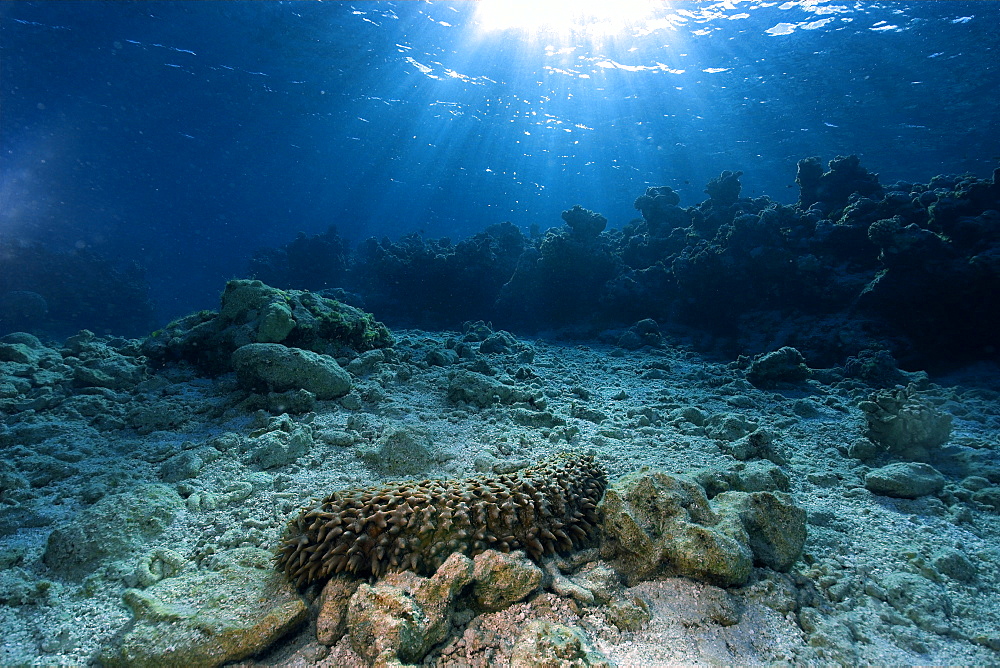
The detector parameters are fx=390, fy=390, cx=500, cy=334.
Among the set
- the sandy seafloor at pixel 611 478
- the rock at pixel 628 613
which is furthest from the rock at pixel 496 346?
the rock at pixel 628 613

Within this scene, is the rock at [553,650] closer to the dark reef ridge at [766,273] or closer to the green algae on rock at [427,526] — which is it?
the green algae on rock at [427,526]

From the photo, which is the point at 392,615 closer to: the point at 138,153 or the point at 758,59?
the point at 758,59

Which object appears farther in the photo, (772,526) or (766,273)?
(766,273)

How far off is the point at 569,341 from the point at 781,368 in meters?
6.68

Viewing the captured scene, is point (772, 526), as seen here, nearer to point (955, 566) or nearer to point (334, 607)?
point (955, 566)

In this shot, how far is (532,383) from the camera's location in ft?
25.8

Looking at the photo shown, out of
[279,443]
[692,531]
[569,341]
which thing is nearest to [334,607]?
[692,531]

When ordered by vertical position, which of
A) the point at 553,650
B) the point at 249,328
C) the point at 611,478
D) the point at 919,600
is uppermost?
the point at 919,600

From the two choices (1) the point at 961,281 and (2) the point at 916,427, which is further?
(1) the point at 961,281

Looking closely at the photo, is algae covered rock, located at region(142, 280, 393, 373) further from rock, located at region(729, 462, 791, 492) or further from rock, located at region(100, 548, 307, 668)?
rock, located at region(729, 462, 791, 492)

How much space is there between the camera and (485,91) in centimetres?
3462

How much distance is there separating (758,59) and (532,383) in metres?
29.8

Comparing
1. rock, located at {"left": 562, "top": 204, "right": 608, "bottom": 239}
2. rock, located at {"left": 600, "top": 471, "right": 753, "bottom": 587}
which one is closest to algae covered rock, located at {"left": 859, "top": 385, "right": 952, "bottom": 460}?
rock, located at {"left": 600, "top": 471, "right": 753, "bottom": 587}

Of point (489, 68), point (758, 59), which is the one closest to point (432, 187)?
point (489, 68)
